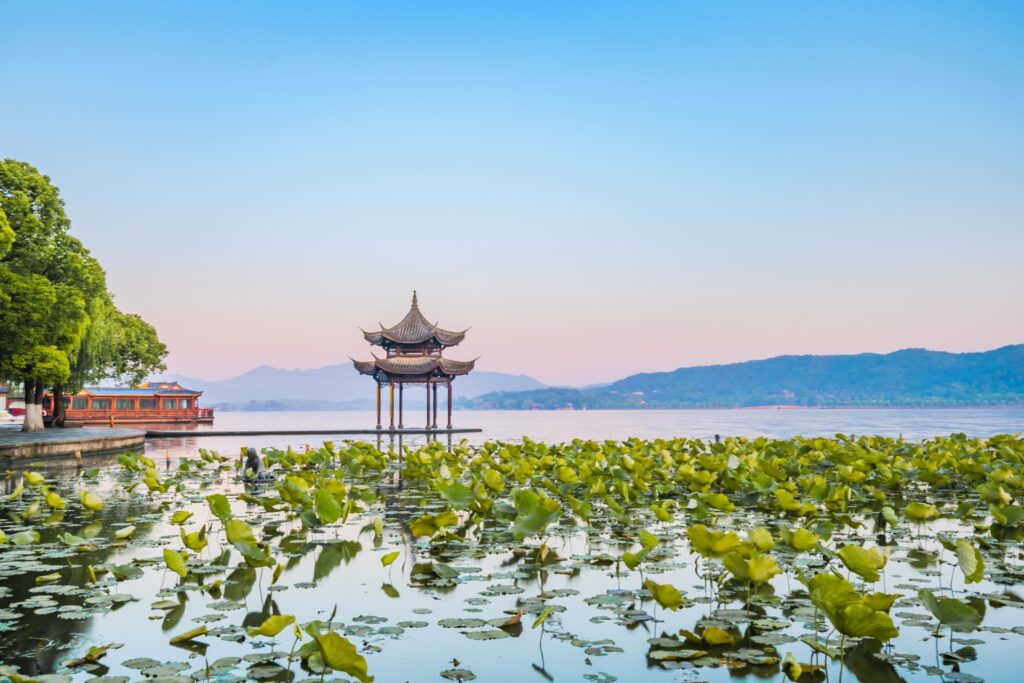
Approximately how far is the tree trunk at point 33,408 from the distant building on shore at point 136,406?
2284 cm

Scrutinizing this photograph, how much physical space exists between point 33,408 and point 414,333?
1557 cm

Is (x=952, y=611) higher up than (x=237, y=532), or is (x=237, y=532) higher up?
(x=237, y=532)

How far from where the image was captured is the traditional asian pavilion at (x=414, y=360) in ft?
110

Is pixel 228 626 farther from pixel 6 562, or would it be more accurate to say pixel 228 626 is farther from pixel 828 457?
pixel 828 457

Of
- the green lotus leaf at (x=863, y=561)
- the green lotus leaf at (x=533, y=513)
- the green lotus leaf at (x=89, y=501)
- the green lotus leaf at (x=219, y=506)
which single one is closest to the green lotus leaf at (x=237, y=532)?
the green lotus leaf at (x=219, y=506)

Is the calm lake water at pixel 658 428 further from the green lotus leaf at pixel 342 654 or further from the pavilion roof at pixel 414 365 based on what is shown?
the green lotus leaf at pixel 342 654

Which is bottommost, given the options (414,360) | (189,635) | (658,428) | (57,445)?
(658,428)

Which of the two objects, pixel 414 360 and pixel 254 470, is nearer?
pixel 254 470

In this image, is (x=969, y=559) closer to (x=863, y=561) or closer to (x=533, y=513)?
(x=863, y=561)

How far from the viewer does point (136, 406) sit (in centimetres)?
5100

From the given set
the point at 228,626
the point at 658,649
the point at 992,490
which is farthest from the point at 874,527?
the point at 228,626

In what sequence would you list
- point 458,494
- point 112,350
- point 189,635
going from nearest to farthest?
1. point 189,635
2. point 458,494
3. point 112,350

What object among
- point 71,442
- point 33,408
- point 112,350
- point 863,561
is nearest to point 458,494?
point 863,561

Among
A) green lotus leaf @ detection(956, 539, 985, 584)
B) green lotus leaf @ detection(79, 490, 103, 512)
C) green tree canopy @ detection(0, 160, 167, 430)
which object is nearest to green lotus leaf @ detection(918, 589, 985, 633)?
green lotus leaf @ detection(956, 539, 985, 584)
